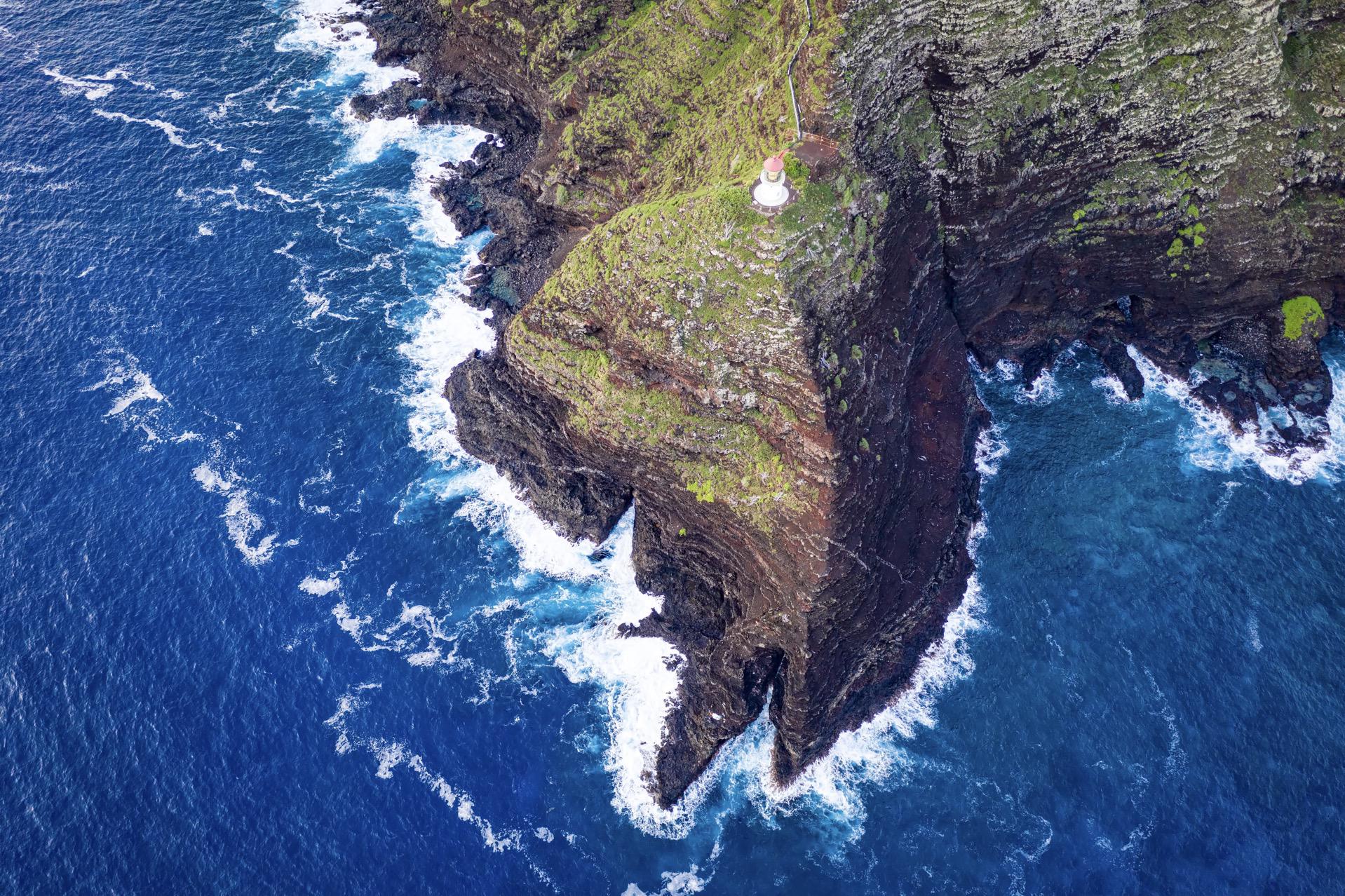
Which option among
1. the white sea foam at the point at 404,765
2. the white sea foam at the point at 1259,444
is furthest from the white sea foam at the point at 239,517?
the white sea foam at the point at 1259,444

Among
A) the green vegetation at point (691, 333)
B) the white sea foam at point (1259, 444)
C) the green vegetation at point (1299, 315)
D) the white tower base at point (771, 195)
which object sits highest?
the white tower base at point (771, 195)

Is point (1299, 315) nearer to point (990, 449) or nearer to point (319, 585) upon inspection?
point (990, 449)

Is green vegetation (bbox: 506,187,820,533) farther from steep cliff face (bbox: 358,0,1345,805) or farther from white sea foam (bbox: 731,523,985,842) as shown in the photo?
white sea foam (bbox: 731,523,985,842)

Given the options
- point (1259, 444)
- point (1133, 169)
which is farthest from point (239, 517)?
point (1259, 444)

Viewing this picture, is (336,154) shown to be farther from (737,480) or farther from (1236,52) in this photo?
(1236,52)

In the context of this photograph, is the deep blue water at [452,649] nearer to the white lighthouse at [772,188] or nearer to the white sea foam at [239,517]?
the white sea foam at [239,517]
